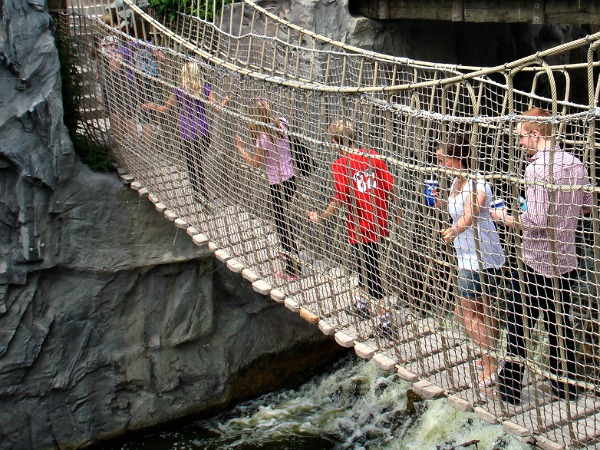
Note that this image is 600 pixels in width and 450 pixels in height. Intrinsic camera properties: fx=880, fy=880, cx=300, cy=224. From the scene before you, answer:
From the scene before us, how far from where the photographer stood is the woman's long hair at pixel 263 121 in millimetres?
3767

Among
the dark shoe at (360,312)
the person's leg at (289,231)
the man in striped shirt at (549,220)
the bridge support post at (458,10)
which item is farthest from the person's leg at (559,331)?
the bridge support post at (458,10)

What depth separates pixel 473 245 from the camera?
2986mm

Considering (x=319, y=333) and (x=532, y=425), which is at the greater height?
(x=532, y=425)

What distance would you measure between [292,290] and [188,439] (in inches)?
76.2

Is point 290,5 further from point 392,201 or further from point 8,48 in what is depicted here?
point 392,201

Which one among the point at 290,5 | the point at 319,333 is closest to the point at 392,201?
the point at 319,333

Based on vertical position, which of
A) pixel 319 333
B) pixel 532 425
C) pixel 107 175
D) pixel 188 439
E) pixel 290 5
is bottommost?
pixel 188 439

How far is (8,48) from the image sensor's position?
4.57 metres

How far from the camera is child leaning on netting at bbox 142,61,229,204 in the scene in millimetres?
4281

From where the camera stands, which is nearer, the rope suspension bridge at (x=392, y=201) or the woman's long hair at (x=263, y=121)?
the rope suspension bridge at (x=392, y=201)

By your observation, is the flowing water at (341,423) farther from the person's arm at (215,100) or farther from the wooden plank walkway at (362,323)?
the person's arm at (215,100)

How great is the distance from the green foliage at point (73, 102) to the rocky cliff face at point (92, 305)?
112 mm

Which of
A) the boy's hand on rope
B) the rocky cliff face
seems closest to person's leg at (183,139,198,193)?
the rocky cliff face

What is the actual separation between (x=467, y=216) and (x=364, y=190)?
56 centimetres
